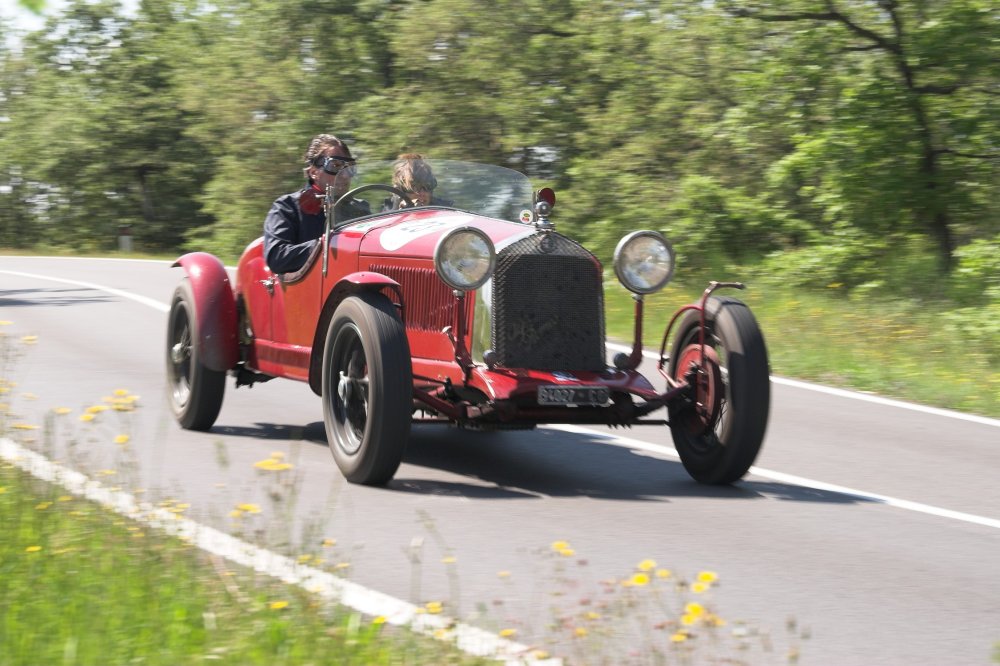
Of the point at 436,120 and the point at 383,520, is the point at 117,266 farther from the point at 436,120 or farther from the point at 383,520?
the point at 383,520

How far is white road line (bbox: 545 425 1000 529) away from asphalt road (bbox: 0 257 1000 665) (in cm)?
2

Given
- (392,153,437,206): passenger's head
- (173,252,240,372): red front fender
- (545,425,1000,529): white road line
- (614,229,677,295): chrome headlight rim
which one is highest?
(392,153,437,206): passenger's head

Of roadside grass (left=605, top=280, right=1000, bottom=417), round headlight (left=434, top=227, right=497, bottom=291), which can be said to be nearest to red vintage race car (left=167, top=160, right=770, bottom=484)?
round headlight (left=434, top=227, right=497, bottom=291)

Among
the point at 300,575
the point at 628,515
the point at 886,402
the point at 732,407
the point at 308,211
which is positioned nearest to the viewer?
the point at 300,575

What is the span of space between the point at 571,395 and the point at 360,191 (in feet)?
6.85

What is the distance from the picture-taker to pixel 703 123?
2145 cm

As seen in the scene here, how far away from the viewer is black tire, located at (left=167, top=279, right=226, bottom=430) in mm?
8523

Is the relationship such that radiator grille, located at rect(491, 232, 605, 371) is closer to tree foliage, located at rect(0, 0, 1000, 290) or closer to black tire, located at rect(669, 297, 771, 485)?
black tire, located at rect(669, 297, 771, 485)

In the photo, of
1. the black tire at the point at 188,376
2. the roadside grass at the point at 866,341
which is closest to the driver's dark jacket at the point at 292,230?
the black tire at the point at 188,376

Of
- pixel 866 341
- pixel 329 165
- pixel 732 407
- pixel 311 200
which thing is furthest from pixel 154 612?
pixel 866 341

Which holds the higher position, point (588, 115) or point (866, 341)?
point (588, 115)

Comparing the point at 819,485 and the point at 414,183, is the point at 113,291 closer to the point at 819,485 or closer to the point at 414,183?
the point at 414,183

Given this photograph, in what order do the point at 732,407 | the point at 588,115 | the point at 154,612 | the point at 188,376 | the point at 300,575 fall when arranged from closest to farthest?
the point at 154,612 < the point at 300,575 < the point at 732,407 < the point at 188,376 < the point at 588,115

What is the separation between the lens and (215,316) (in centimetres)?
862
